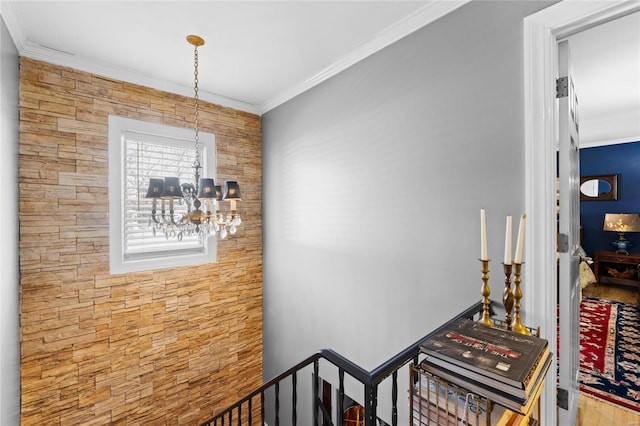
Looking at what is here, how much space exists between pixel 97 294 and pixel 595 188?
290 inches

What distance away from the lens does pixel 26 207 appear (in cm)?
197

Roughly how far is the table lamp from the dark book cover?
224 inches

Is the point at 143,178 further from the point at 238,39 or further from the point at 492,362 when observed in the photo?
the point at 492,362

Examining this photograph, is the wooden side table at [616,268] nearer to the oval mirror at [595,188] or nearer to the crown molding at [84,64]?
the oval mirror at [595,188]

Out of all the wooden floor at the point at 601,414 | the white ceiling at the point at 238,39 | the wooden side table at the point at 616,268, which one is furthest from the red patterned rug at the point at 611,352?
the white ceiling at the point at 238,39

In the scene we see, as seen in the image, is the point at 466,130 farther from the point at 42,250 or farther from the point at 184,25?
the point at 42,250

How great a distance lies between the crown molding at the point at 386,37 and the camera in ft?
5.32

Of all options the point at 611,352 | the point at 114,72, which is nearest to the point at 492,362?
the point at 114,72

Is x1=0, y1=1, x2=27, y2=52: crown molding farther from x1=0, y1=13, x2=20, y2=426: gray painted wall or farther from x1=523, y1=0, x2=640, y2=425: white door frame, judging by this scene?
x1=523, y1=0, x2=640, y2=425: white door frame

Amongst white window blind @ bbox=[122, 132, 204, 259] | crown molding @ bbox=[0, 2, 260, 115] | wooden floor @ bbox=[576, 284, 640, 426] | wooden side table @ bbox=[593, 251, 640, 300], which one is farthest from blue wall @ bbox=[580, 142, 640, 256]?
white window blind @ bbox=[122, 132, 204, 259]

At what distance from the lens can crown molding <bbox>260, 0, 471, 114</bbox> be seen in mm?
1621

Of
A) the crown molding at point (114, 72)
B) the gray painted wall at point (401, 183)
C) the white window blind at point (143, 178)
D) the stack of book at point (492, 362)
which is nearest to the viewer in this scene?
the stack of book at point (492, 362)

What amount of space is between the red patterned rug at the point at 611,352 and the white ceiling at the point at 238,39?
2.67m

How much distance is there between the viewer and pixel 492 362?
34.1 inches
